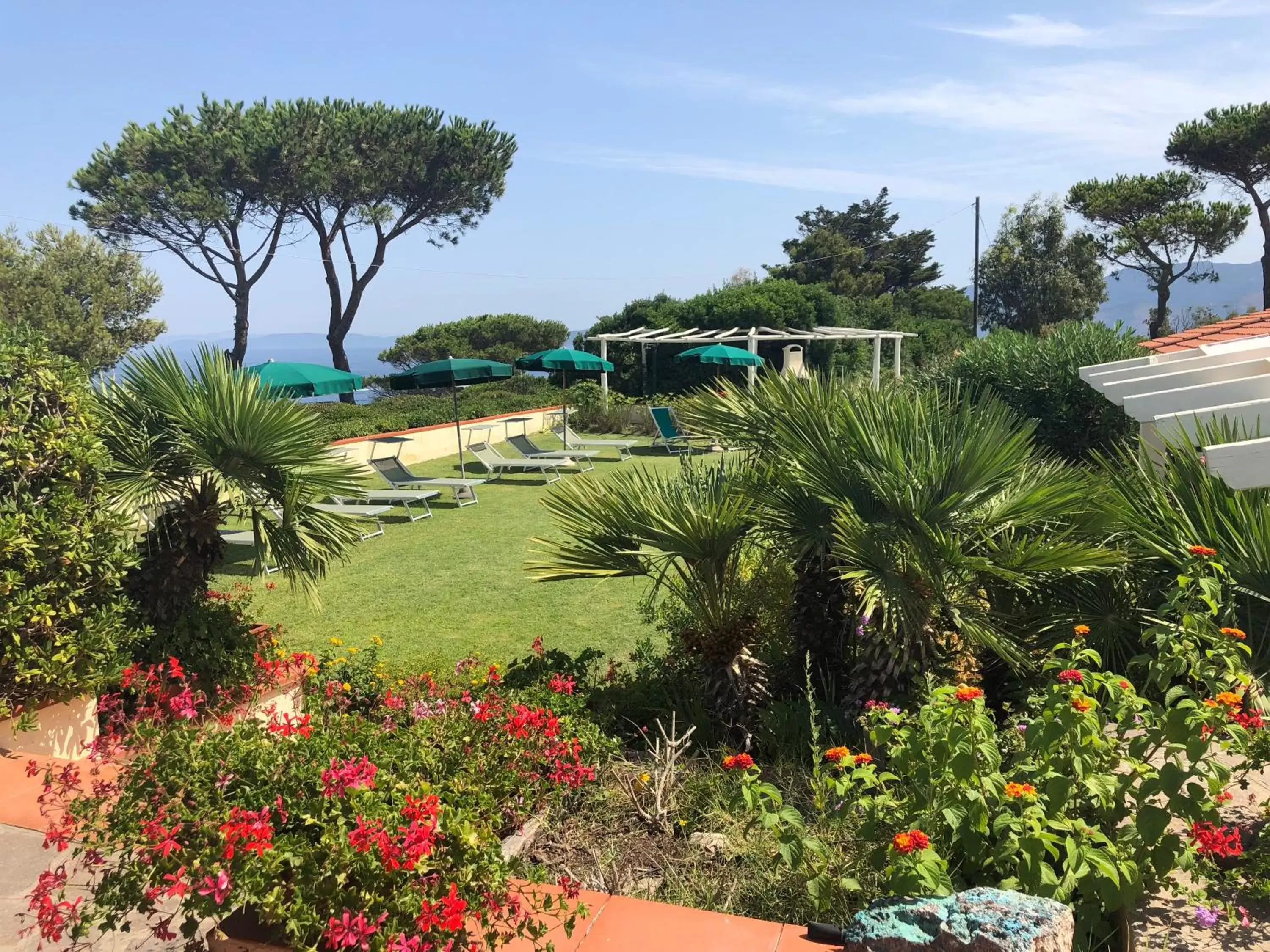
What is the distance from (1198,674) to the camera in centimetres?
269

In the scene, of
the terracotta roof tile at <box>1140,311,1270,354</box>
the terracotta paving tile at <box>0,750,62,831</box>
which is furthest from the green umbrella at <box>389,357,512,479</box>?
the terracotta paving tile at <box>0,750,62,831</box>

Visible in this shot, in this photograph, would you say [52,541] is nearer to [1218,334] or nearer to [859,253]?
[1218,334]

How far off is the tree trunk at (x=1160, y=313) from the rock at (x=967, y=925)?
128 ft

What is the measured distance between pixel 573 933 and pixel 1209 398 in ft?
13.7

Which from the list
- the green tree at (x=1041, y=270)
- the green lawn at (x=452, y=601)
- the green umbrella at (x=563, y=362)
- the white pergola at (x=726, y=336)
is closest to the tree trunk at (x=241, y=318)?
the white pergola at (x=726, y=336)

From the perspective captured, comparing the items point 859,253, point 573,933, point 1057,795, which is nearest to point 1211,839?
point 1057,795

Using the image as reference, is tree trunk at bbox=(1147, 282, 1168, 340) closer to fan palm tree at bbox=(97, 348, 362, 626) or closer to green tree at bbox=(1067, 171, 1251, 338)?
green tree at bbox=(1067, 171, 1251, 338)

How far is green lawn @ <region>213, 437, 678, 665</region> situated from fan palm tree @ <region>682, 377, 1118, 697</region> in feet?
3.75

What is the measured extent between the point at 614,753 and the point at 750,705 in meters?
0.76

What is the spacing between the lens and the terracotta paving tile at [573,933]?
239cm

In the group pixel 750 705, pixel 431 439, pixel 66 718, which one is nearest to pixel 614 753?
pixel 750 705

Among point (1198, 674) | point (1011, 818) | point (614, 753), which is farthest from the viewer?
point (614, 753)

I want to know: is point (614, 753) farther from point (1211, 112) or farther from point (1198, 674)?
point (1211, 112)

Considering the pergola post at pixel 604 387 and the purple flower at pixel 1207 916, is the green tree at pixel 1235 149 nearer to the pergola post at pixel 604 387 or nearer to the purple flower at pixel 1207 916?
the pergola post at pixel 604 387
